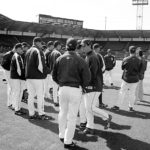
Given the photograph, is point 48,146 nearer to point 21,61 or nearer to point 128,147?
point 128,147

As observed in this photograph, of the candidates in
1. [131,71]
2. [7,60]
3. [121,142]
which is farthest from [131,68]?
[7,60]

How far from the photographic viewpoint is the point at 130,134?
6.15 m

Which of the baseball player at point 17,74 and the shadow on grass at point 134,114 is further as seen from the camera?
the shadow on grass at point 134,114

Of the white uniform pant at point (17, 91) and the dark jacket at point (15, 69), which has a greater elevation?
the dark jacket at point (15, 69)

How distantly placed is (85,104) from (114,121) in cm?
157

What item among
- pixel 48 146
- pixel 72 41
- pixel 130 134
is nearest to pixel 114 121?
pixel 130 134

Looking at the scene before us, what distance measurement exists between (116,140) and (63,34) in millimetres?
46639

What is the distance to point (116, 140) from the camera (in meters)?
5.72

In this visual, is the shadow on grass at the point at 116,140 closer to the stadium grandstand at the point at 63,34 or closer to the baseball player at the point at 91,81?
the baseball player at the point at 91,81

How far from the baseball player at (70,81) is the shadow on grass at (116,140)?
29.4 inches

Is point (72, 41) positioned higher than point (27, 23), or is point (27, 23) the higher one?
point (27, 23)

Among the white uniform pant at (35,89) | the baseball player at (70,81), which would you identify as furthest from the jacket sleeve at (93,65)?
the white uniform pant at (35,89)

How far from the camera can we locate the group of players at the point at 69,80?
5.09m

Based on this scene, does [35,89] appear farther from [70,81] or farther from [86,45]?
[70,81]
